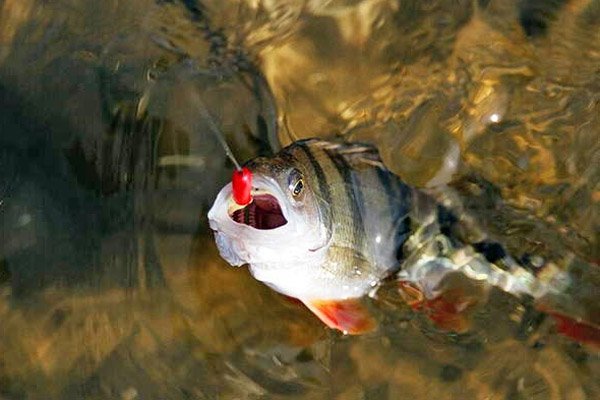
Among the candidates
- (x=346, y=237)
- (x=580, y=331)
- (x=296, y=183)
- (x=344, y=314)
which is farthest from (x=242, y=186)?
(x=580, y=331)

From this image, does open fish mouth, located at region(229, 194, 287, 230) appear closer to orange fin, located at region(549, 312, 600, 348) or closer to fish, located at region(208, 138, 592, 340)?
fish, located at region(208, 138, 592, 340)

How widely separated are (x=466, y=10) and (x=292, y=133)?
985 mm

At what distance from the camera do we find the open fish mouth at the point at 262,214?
2578mm

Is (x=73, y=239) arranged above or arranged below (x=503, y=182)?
above

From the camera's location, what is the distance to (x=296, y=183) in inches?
102

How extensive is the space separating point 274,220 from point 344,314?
0.47m

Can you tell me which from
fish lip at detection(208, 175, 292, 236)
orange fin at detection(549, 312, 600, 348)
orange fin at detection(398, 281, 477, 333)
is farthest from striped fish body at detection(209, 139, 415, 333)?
orange fin at detection(549, 312, 600, 348)

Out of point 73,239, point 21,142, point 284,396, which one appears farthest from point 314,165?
point 21,142

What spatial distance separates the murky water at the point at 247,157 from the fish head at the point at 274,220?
0.47 m

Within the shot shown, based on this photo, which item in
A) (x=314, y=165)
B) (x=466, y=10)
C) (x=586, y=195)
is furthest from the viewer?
(x=466, y=10)

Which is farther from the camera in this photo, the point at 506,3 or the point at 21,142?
the point at 506,3

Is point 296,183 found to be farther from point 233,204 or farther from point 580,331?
point 580,331

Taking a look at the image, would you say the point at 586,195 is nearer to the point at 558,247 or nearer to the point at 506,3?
the point at 558,247

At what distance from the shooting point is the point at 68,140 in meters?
3.38
